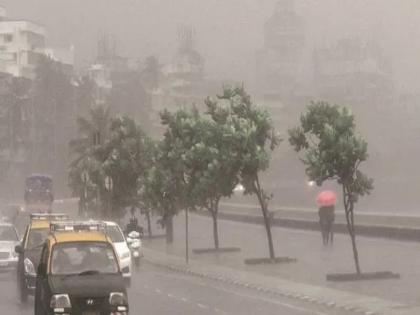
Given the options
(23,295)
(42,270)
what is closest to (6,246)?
(23,295)

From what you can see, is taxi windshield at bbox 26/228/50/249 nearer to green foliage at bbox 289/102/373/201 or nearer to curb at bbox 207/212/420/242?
green foliage at bbox 289/102/373/201

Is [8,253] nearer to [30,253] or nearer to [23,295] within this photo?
[30,253]

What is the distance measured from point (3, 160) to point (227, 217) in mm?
99535

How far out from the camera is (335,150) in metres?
31.5

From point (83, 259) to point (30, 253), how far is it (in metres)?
8.25

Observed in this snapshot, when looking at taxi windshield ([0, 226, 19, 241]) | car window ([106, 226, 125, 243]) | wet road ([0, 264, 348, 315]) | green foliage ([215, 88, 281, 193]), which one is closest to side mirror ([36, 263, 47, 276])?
wet road ([0, 264, 348, 315])

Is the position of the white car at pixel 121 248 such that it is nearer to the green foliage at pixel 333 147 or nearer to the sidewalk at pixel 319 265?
the sidewalk at pixel 319 265

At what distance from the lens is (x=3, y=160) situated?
17150cm

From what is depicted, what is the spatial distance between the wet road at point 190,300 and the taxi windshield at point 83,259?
4304mm

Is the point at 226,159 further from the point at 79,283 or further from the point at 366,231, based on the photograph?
the point at 79,283

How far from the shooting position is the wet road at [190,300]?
78.1 ft

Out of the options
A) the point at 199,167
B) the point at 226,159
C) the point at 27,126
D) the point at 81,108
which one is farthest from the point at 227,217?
the point at 27,126

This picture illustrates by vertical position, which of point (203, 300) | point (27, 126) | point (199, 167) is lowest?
point (203, 300)

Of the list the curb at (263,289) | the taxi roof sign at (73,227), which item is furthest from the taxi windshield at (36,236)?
the taxi roof sign at (73,227)
